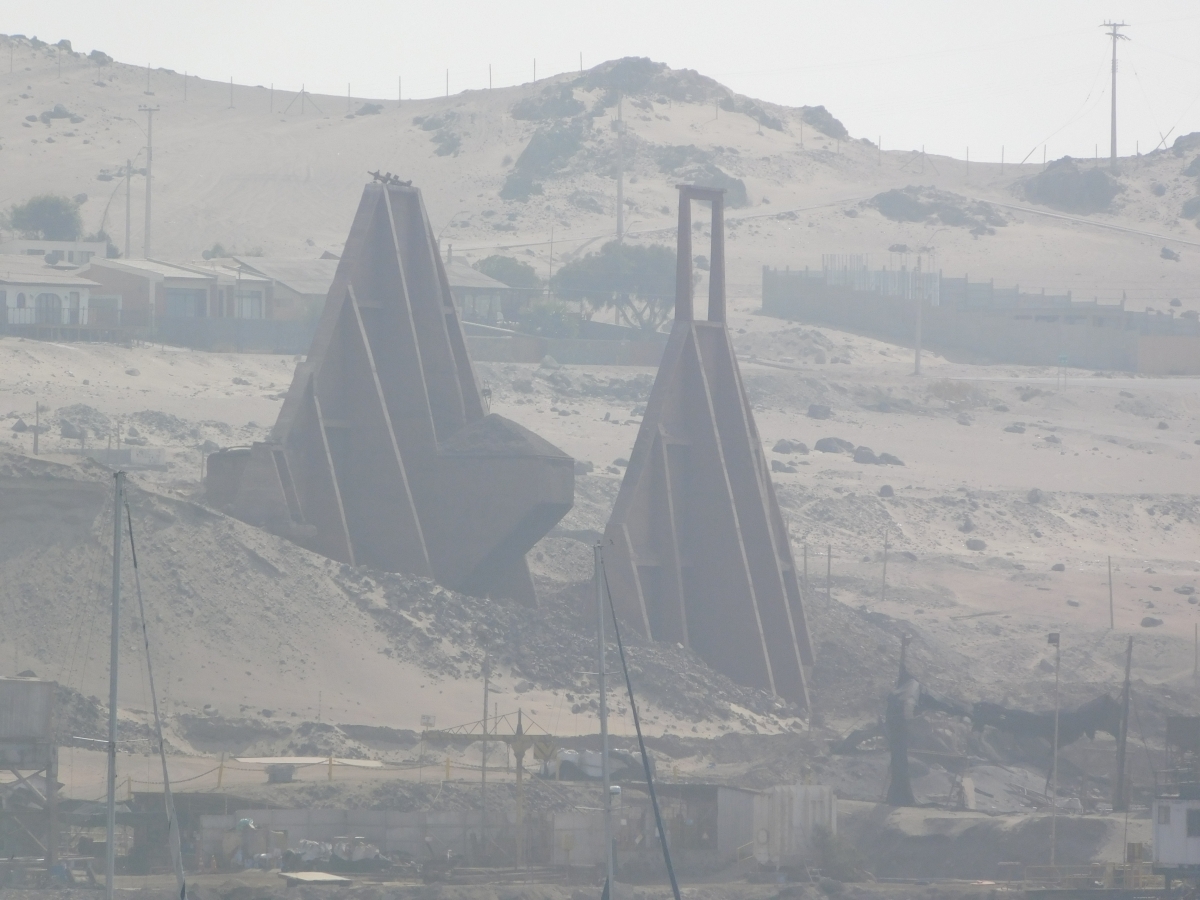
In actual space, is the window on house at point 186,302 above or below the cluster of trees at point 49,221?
below

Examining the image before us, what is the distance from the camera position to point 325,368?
138ft

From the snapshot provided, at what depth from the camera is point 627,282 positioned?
9431cm

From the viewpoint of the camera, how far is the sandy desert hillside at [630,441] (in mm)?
37156

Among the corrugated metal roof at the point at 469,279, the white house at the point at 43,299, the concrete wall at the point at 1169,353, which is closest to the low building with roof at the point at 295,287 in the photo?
the corrugated metal roof at the point at 469,279

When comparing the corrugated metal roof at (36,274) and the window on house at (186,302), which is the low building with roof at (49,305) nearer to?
the corrugated metal roof at (36,274)

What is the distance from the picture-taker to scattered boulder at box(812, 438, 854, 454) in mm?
68481

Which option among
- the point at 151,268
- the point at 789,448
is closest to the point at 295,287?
the point at 151,268

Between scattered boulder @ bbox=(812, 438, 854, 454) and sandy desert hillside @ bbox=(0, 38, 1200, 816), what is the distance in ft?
2.39

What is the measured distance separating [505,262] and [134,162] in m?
40.4

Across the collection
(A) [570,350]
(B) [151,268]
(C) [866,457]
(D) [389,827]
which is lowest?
(D) [389,827]

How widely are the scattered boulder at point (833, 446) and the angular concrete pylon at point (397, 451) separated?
2638 cm

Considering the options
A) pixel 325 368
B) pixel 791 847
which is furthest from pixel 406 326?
pixel 791 847

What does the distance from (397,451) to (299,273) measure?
41.0m

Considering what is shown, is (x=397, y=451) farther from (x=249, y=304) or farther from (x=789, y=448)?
(x=249, y=304)
